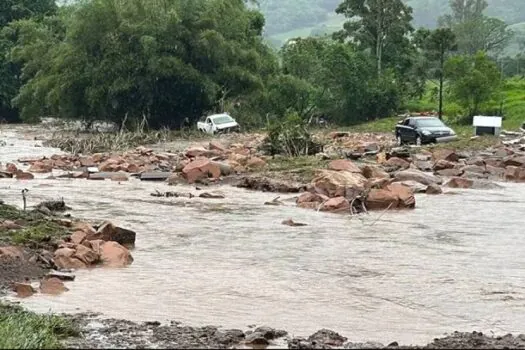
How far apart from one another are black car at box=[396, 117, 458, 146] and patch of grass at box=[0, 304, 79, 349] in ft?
99.8

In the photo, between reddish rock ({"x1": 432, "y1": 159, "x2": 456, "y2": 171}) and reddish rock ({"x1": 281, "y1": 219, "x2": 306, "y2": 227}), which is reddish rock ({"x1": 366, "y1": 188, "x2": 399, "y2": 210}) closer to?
reddish rock ({"x1": 281, "y1": 219, "x2": 306, "y2": 227})

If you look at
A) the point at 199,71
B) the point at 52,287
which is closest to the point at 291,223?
the point at 52,287

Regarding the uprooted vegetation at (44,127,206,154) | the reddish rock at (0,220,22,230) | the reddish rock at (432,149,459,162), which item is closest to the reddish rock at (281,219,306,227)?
the reddish rock at (0,220,22,230)

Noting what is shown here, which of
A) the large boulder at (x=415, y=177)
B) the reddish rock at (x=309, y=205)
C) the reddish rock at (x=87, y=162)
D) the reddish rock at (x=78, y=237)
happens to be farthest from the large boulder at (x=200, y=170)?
the reddish rock at (x=78, y=237)

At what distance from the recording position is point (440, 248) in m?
17.0

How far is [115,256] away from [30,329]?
253 inches

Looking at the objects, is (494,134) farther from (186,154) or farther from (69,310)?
(69,310)

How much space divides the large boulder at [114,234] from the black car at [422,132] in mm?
24490

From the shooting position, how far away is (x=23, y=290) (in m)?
12.0

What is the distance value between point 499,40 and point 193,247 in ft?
241

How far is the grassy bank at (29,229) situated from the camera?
1509 centimetres

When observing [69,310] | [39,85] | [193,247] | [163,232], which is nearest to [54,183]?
[163,232]

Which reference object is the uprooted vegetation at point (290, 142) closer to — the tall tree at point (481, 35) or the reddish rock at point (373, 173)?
the reddish rock at point (373, 173)

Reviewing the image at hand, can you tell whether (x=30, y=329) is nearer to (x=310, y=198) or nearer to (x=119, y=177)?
(x=310, y=198)
